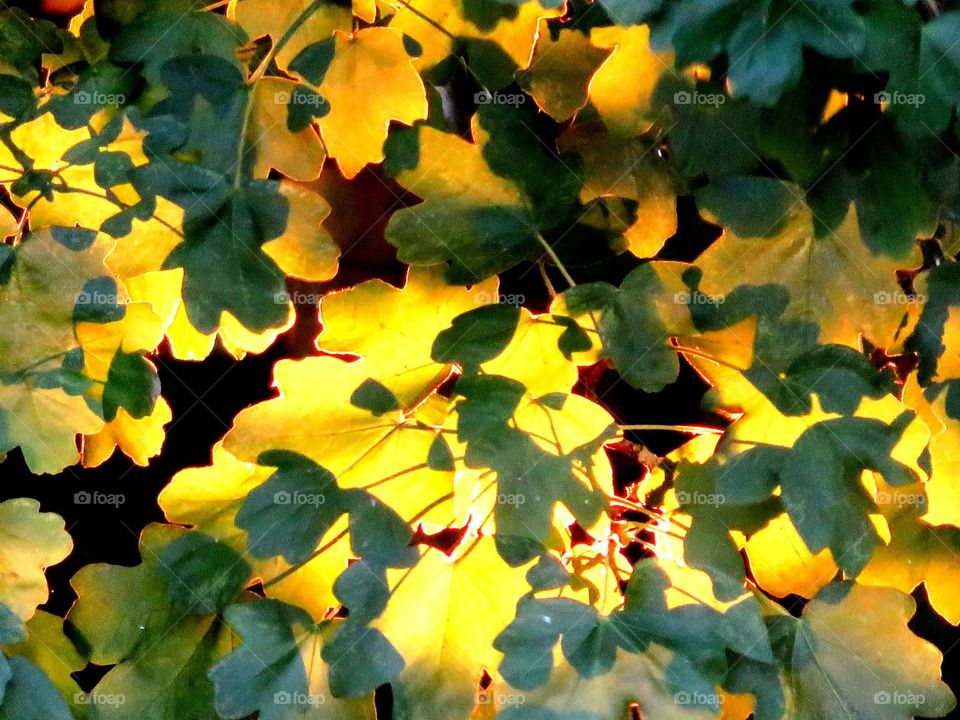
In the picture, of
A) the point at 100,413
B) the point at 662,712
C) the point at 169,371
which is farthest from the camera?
the point at 169,371

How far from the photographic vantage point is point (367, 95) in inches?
38.0

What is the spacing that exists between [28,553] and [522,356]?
2.16 ft

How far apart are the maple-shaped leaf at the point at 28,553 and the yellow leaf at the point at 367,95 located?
57 cm

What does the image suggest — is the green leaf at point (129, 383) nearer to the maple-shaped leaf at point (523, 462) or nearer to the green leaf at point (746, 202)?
the maple-shaped leaf at point (523, 462)

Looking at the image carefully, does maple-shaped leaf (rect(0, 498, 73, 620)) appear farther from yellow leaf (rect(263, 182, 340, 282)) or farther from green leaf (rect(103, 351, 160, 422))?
yellow leaf (rect(263, 182, 340, 282))

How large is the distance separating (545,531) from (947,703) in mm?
501

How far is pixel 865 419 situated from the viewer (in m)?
0.94

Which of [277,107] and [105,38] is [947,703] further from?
[105,38]

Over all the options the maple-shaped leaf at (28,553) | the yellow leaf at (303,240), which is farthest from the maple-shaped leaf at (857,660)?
the maple-shaped leaf at (28,553)

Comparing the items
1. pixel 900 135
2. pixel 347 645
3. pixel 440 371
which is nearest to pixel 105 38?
pixel 440 371

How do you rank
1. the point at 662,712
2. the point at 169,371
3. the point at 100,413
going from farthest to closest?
the point at 169,371
the point at 100,413
the point at 662,712

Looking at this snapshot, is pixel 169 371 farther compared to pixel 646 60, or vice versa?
pixel 169 371

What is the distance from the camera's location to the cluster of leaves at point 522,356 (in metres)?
0.92

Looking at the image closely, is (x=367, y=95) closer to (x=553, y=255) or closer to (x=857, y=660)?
(x=553, y=255)
